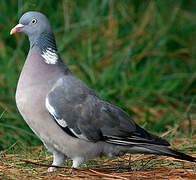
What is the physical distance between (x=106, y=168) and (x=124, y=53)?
2.86 meters

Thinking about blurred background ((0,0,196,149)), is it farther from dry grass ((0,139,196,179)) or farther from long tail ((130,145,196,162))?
long tail ((130,145,196,162))

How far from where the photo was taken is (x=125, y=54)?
612 centimetres

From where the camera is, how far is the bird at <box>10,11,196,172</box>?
3.48 meters

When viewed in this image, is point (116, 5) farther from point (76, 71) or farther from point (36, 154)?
point (36, 154)

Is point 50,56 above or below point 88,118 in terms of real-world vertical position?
above

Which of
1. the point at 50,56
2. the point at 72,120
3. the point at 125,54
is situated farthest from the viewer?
the point at 125,54


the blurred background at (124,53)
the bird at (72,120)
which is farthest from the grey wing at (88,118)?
the blurred background at (124,53)

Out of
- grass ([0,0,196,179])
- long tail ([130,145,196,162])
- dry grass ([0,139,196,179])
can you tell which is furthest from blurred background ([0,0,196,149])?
long tail ([130,145,196,162])

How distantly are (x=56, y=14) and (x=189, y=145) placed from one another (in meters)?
2.89

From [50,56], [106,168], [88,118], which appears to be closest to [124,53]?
[50,56]

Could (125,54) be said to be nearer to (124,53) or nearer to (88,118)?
(124,53)

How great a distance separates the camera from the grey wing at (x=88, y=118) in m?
3.49

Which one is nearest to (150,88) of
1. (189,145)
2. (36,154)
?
(189,145)

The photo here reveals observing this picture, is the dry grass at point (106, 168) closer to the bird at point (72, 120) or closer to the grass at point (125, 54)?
the bird at point (72, 120)
